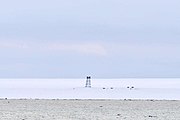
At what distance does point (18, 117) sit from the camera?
28812mm

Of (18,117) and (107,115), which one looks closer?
(18,117)

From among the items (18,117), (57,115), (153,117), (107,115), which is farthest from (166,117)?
(18,117)

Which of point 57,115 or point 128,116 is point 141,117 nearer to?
point 128,116

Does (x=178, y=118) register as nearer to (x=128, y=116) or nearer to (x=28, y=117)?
(x=128, y=116)

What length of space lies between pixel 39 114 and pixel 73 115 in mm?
1819

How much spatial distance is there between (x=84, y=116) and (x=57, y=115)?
1.51m

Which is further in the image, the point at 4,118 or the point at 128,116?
the point at 128,116

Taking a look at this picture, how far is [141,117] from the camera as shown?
29859 millimetres

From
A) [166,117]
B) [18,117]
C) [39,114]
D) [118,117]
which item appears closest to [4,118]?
[18,117]

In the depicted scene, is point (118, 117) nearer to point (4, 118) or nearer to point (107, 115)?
point (107, 115)

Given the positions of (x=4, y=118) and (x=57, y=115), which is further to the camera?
(x=57, y=115)

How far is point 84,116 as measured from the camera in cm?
3008

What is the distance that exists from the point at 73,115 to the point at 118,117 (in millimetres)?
2460

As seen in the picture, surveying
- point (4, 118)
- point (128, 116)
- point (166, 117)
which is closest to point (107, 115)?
point (128, 116)
